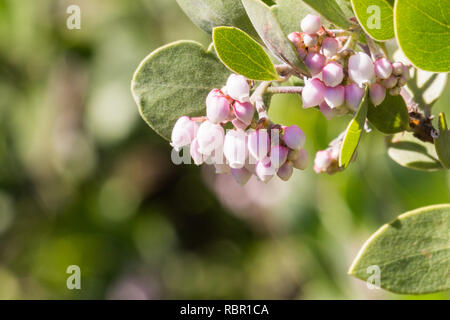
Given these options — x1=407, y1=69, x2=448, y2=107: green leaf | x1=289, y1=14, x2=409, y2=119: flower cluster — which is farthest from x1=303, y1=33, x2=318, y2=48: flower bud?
x1=407, y1=69, x2=448, y2=107: green leaf

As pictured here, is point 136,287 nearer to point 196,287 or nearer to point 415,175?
point 196,287

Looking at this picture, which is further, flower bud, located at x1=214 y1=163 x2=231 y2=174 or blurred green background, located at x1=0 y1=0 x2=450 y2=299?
blurred green background, located at x1=0 y1=0 x2=450 y2=299

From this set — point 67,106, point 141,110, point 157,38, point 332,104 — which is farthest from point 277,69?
point 67,106

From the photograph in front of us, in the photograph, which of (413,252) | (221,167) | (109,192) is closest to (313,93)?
(221,167)

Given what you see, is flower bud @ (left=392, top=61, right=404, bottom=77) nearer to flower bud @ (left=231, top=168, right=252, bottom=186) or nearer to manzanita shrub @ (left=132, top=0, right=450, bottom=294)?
manzanita shrub @ (left=132, top=0, right=450, bottom=294)

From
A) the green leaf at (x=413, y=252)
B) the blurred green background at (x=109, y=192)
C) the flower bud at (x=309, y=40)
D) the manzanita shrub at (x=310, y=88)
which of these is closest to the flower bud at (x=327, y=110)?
the manzanita shrub at (x=310, y=88)

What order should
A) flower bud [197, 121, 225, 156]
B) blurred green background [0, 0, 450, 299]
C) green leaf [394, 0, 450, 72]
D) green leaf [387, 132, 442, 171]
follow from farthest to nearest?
1. blurred green background [0, 0, 450, 299]
2. green leaf [387, 132, 442, 171]
3. flower bud [197, 121, 225, 156]
4. green leaf [394, 0, 450, 72]

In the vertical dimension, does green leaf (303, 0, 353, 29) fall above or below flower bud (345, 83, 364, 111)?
above
